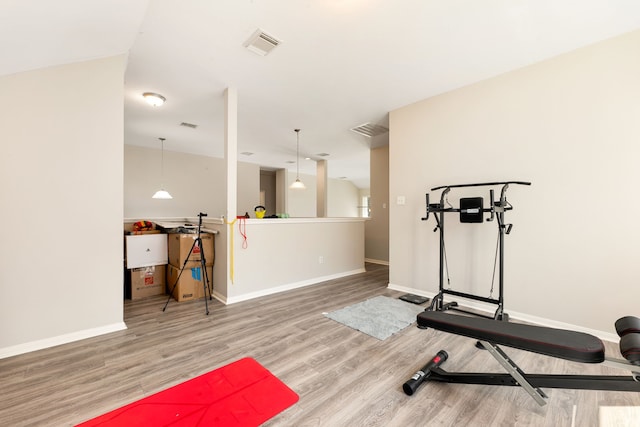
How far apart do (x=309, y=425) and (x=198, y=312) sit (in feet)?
7.33

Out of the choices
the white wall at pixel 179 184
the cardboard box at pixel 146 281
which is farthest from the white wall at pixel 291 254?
the white wall at pixel 179 184

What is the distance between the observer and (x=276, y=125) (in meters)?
5.03

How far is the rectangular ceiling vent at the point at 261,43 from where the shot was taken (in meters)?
2.48

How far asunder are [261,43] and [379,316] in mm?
3217

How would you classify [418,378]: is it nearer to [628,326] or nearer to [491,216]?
[628,326]

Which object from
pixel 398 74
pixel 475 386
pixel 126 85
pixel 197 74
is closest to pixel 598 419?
pixel 475 386

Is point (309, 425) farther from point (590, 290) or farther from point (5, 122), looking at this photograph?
point (5, 122)

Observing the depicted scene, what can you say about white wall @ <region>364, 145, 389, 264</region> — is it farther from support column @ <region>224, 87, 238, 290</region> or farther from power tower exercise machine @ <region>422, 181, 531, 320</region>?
support column @ <region>224, 87, 238, 290</region>

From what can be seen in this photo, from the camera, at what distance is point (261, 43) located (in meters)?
2.59

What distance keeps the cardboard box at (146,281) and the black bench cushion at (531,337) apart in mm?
3818

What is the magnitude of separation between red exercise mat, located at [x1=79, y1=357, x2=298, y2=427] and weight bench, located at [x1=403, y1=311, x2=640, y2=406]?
91 centimetres

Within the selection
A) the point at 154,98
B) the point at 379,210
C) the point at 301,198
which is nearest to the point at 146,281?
the point at 154,98

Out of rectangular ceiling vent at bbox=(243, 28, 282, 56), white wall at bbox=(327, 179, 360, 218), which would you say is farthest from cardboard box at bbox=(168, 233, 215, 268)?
white wall at bbox=(327, 179, 360, 218)

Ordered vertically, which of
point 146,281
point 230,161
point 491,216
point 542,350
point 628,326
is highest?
point 230,161
